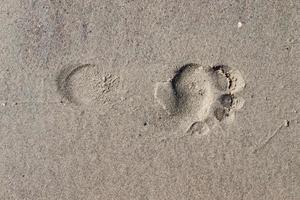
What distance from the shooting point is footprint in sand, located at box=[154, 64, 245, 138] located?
263 centimetres

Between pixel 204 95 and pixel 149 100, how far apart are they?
324 mm

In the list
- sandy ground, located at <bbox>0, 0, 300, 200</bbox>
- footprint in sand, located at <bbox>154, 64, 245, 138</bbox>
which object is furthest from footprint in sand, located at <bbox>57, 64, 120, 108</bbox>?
footprint in sand, located at <bbox>154, 64, 245, 138</bbox>

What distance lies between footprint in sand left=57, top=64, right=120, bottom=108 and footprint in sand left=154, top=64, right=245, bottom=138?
0.36m

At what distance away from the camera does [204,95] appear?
2.63 m

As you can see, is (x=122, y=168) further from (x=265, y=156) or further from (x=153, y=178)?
(x=265, y=156)

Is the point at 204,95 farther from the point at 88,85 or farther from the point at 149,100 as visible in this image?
the point at 88,85

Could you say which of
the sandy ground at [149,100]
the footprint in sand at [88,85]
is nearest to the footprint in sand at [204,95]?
the sandy ground at [149,100]

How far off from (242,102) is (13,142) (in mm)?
1374

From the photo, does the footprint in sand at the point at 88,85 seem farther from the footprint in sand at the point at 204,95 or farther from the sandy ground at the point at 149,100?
the footprint in sand at the point at 204,95

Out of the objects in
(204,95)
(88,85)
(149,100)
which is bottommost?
(204,95)

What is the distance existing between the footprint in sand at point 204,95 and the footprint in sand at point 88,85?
0.36 m

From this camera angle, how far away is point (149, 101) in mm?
2684

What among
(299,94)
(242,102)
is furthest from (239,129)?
(299,94)

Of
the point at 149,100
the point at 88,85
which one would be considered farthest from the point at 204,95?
the point at 88,85
